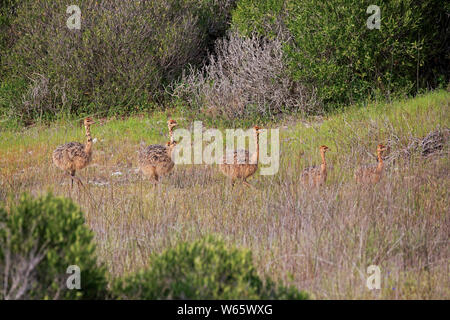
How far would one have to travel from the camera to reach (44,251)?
13.0ft

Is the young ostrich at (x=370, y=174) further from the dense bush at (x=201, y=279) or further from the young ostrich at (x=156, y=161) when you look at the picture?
the dense bush at (x=201, y=279)

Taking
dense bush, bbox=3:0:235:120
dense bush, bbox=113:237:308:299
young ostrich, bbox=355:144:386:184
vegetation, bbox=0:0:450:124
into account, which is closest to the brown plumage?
young ostrich, bbox=355:144:386:184

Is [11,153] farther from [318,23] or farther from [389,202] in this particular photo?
[389,202]

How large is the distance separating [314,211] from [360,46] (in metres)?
7.01

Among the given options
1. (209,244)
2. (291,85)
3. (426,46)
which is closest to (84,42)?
(291,85)

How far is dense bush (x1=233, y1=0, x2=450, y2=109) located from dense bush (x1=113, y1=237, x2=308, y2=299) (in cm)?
876

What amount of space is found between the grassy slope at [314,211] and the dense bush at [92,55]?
10.8 feet

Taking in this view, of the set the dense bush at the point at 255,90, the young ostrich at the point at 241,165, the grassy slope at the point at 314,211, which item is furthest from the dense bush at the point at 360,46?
the young ostrich at the point at 241,165

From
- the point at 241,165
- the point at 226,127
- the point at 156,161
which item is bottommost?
the point at 241,165

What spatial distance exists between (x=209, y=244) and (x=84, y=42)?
432 inches

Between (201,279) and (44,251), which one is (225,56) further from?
(44,251)

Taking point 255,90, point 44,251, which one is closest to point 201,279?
point 44,251

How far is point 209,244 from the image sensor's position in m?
4.37

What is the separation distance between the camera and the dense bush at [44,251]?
3.92 meters
